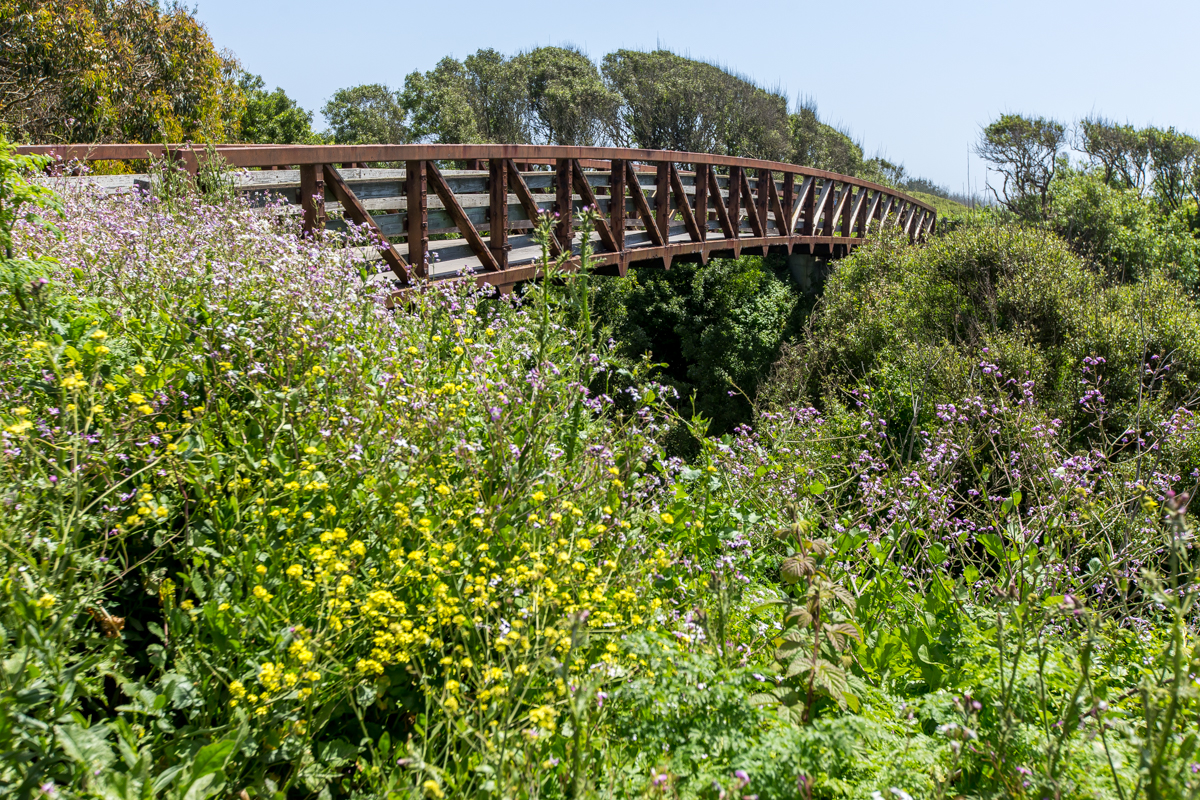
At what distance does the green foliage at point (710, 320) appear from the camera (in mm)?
21047

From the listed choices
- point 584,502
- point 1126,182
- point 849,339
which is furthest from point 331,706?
point 1126,182

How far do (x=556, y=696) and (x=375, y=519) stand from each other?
2.60 feet

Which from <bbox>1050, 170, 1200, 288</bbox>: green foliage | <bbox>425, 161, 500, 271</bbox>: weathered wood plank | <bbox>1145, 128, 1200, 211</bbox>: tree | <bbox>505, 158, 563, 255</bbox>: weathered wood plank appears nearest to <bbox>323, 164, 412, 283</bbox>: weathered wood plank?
<bbox>425, 161, 500, 271</bbox>: weathered wood plank

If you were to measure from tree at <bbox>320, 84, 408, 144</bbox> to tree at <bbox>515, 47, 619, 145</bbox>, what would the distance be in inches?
342

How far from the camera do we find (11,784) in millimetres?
1568

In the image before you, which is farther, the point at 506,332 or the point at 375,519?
the point at 506,332

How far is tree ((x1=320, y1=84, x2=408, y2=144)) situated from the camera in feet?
154

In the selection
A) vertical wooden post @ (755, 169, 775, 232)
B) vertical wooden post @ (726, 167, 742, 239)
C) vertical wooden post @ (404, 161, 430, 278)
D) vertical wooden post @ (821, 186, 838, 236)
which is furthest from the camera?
vertical wooden post @ (821, 186, 838, 236)

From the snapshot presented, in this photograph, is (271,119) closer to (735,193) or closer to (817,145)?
(735,193)

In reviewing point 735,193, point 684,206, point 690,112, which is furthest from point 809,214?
point 690,112

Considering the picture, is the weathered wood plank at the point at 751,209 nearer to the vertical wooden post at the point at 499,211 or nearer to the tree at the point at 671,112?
the vertical wooden post at the point at 499,211

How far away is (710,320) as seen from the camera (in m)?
22.2

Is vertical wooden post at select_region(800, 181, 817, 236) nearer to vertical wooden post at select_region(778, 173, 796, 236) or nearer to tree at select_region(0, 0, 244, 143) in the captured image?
vertical wooden post at select_region(778, 173, 796, 236)

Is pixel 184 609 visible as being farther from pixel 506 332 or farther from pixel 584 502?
pixel 506 332
